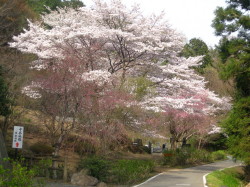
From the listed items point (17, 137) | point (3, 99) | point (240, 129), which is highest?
point (3, 99)

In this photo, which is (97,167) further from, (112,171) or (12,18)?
(12,18)

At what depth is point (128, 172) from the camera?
16578mm

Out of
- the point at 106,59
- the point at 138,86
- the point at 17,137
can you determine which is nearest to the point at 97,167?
the point at 17,137

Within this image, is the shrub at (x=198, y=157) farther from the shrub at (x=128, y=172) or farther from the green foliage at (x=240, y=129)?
the shrub at (x=128, y=172)

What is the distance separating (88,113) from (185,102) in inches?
271

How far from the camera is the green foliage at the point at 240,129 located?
1720cm

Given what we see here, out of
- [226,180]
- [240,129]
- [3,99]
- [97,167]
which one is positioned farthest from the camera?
[240,129]

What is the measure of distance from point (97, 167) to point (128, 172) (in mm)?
1808

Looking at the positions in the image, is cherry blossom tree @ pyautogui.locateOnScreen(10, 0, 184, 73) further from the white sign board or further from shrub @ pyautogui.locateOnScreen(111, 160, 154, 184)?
the white sign board

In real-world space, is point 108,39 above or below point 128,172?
above

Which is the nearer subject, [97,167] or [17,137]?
[17,137]

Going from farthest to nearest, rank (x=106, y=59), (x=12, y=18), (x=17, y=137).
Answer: (x=12, y=18) < (x=106, y=59) < (x=17, y=137)

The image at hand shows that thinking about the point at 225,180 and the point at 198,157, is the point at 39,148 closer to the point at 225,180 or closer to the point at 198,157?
the point at 225,180

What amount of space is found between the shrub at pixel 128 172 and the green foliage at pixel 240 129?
15.7 feet
